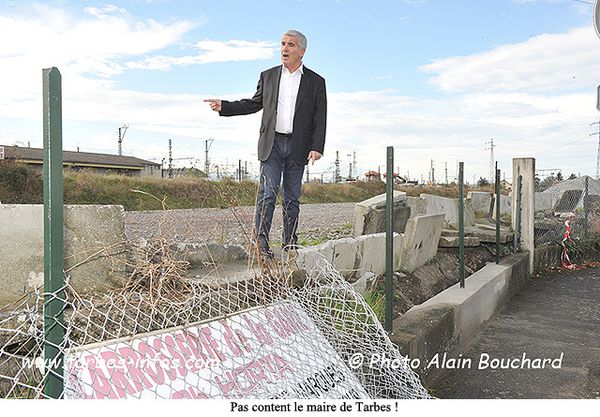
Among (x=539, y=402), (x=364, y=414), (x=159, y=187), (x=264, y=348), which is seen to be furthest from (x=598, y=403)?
(x=159, y=187)

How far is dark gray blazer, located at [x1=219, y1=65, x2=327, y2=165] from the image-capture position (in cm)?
419

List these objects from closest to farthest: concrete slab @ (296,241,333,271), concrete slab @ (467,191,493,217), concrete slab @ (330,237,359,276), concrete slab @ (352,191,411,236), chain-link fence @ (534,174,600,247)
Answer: concrete slab @ (296,241,333,271), concrete slab @ (330,237,359,276), concrete slab @ (352,191,411,236), chain-link fence @ (534,174,600,247), concrete slab @ (467,191,493,217)

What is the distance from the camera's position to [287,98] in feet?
13.9

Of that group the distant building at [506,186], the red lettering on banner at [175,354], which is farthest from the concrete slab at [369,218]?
the distant building at [506,186]

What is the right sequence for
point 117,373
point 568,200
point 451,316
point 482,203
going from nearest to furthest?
1. point 117,373
2. point 451,316
3. point 482,203
4. point 568,200

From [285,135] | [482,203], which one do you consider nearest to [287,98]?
[285,135]

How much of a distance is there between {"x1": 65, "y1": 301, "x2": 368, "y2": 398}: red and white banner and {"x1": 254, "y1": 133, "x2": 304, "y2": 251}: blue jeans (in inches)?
41.2

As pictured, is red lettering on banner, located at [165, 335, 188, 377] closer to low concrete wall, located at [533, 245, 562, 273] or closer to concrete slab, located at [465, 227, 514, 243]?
concrete slab, located at [465, 227, 514, 243]

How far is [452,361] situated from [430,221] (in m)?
2.33

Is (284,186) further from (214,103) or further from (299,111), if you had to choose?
(214,103)

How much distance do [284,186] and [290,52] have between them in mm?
973

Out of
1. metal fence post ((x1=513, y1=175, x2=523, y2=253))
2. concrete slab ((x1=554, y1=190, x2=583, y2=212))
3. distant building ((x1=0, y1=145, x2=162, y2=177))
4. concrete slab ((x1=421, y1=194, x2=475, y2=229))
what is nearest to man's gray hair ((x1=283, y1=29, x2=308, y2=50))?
concrete slab ((x1=421, y1=194, x2=475, y2=229))

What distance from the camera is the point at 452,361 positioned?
174 inches

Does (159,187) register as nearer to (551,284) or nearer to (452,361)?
(551,284)
